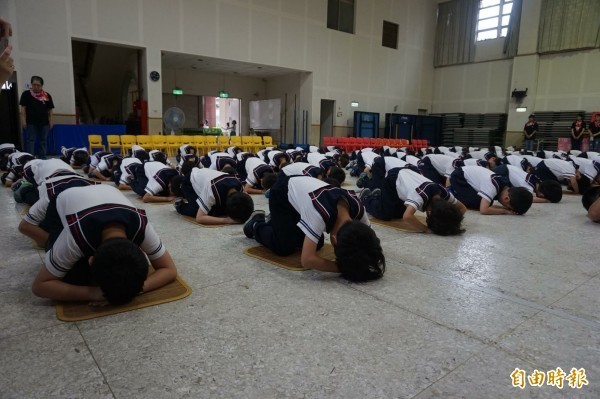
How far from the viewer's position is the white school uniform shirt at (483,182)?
4219 millimetres

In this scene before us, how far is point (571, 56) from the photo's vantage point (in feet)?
48.1

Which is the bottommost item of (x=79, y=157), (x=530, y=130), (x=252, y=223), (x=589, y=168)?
(x=252, y=223)

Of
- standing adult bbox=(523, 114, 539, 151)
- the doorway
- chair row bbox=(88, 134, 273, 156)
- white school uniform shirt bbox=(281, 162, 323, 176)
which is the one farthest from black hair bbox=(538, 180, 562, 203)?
the doorway

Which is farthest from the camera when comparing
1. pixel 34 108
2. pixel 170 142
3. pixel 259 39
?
pixel 259 39

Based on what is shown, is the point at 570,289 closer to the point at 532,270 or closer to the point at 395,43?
the point at 532,270

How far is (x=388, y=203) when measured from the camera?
390 centimetres

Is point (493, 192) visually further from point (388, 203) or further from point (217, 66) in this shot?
point (217, 66)

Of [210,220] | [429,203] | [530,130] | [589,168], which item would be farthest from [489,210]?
[530,130]

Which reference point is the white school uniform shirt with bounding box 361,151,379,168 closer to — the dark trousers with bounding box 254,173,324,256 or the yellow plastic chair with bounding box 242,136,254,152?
the dark trousers with bounding box 254,173,324,256

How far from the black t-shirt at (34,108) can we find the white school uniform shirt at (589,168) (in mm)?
9253

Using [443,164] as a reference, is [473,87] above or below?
above

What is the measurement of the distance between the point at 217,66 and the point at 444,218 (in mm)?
14136

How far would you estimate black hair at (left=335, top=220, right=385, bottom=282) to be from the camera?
191cm

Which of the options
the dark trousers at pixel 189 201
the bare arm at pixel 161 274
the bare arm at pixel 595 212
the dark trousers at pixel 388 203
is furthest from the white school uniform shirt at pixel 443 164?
the bare arm at pixel 161 274
